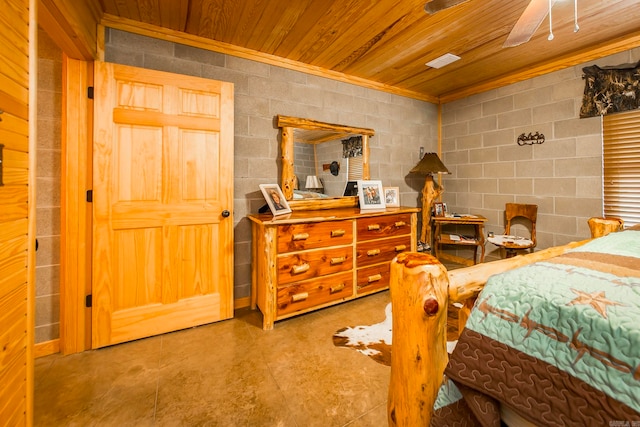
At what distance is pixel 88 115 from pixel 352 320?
2474mm

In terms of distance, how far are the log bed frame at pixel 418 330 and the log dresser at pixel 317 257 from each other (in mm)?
1416

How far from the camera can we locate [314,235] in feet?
7.41

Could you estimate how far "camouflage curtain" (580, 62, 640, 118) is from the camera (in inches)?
91.7

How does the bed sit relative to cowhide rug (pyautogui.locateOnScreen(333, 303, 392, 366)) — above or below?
above

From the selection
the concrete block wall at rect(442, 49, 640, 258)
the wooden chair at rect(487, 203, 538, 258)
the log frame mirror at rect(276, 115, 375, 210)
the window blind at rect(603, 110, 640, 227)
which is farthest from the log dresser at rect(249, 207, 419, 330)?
the window blind at rect(603, 110, 640, 227)

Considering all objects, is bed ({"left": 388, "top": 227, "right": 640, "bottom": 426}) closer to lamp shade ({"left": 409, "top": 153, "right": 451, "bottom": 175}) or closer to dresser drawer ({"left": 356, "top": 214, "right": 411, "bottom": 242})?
dresser drawer ({"left": 356, "top": 214, "right": 411, "bottom": 242})

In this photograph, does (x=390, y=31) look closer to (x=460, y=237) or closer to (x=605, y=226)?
(x=605, y=226)

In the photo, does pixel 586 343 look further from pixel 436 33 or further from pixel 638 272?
pixel 436 33

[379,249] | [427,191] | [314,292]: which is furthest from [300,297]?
[427,191]

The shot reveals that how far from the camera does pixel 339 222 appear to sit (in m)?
2.40

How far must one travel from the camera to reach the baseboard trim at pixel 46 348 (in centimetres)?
175

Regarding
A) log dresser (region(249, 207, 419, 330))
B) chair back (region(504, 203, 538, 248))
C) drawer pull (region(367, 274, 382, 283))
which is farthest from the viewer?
chair back (region(504, 203, 538, 248))

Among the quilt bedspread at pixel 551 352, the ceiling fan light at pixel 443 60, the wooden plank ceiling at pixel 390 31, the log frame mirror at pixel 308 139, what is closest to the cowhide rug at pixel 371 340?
the quilt bedspread at pixel 551 352

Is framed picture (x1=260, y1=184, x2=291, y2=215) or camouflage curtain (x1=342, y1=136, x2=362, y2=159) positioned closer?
framed picture (x1=260, y1=184, x2=291, y2=215)
